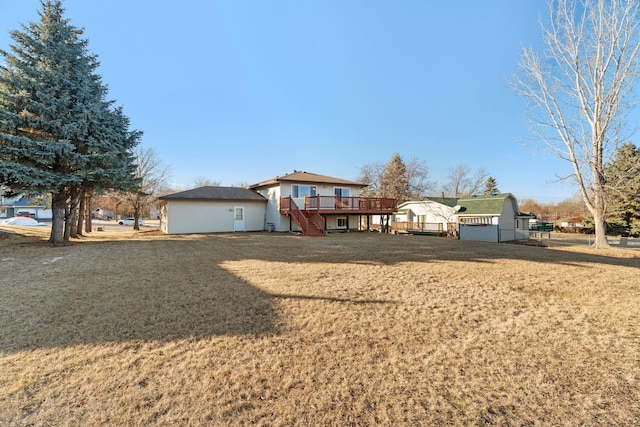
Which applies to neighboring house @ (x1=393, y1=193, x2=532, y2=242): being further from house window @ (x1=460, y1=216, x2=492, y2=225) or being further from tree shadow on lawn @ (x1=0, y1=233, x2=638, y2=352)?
tree shadow on lawn @ (x1=0, y1=233, x2=638, y2=352)

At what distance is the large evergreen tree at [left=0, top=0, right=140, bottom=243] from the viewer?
11.4 m

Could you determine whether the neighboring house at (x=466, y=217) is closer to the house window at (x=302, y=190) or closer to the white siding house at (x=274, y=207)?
the white siding house at (x=274, y=207)

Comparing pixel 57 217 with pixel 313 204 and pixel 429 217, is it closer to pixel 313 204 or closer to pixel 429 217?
pixel 313 204

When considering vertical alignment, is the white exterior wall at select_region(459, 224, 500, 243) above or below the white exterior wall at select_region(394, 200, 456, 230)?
below

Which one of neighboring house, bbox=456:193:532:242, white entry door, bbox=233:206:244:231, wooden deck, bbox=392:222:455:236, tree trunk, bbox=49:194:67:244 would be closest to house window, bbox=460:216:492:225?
neighboring house, bbox=456:193:532:242

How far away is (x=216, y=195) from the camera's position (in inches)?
808

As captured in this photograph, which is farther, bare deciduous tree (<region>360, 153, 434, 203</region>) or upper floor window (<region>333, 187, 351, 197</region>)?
bare deciduous tree (<region>360, 153, 434, 203</region>)

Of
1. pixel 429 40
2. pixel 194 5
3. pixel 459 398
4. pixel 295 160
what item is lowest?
pixel 459 398

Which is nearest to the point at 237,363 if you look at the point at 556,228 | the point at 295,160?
the point at 295,160

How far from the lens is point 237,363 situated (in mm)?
3359

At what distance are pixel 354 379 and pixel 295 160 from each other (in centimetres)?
3030

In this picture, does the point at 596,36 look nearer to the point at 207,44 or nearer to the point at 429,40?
the point at 429,40

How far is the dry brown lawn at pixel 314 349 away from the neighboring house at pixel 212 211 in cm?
1176

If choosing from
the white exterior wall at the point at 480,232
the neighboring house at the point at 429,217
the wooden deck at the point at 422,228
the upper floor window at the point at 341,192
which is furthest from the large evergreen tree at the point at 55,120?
the neighboring house at the point at 429,217
